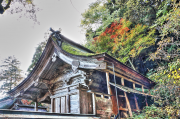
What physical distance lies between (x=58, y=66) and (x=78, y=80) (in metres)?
1.87

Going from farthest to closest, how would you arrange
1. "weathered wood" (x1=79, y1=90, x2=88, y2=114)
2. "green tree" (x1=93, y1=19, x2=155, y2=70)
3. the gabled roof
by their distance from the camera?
"green tree" (x1=93, y1=19, x2=155, y2=70) < "weathered wood" (x1=79, y1=90, x2=88, y2=114) < the gabled roof

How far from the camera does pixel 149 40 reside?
40.3 feet

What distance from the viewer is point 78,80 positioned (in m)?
6.32

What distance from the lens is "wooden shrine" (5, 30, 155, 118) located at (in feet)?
16.5

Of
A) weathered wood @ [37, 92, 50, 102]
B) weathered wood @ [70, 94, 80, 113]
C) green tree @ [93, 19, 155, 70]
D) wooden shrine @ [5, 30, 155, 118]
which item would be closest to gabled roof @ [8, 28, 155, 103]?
wooden shrine @ [5, 30, 155, 118]

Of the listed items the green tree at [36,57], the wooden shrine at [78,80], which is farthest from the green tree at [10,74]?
the wooden shrine at [78,80]

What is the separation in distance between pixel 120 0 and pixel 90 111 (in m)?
15.8

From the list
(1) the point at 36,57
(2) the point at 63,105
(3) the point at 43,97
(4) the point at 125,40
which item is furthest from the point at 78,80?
(1) the point at 36,57

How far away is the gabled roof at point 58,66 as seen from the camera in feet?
16.4

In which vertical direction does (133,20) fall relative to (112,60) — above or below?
above

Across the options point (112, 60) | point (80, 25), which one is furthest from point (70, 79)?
point (80, 25)

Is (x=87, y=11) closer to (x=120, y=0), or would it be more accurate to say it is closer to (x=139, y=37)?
(x=120, y=0)

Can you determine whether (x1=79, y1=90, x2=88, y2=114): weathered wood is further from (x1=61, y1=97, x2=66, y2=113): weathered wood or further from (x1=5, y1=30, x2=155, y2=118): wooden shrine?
(x1=61, y1=97, x2=66, y2=113): weathered wood

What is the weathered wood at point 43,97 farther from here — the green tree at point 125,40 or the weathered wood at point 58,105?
the green tree at point 125,40
